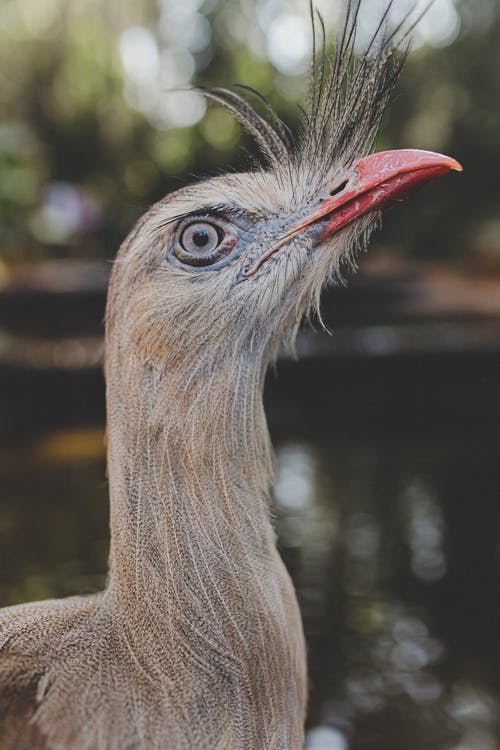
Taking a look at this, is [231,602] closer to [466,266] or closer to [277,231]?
[277,231]

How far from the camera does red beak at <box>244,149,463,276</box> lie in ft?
3.60

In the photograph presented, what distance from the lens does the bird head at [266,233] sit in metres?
1.12

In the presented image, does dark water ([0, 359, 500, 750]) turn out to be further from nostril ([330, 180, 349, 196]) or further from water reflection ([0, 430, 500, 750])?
nostril ([330, 180, 349, 196])

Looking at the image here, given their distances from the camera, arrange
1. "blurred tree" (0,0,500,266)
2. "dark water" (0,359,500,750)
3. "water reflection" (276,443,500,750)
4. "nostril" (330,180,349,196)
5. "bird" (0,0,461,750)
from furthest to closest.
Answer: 1. "blurred tree" (0,0,500,266)
2. "dark water" (0,359,500,750)
3. "water reflection" (276,443,500,750)
4. "nostril" (330,180,349,196)
5. "bird" (0,0,461,750)

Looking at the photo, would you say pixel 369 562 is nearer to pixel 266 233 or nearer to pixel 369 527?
pixel 369 527

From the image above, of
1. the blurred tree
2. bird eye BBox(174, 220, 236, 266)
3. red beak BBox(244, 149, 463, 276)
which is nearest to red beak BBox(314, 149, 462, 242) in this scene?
red beak BBox(244, 149, 463, 276)

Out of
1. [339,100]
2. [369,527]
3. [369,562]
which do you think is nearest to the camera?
[339,100]

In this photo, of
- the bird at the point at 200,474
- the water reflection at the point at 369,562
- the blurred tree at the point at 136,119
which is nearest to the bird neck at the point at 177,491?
the bird at the point at 200,474

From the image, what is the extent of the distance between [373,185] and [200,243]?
236mm

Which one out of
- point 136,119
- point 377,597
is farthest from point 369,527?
point 136,119

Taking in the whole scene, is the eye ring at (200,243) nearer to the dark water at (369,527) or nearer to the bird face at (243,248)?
Result: the bird face at (243,248)

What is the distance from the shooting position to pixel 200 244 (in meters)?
1.14

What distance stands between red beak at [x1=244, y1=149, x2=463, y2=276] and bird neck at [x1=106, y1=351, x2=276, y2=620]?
0.61 ft

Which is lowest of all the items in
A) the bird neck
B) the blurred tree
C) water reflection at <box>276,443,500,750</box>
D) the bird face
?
water reflection at <box>276,443,500,750</box>
